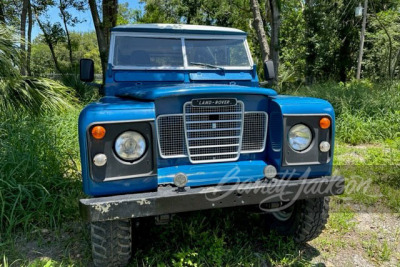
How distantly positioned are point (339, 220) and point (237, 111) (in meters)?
1.82

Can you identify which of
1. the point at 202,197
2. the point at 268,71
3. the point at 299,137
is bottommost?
the point at 202,197

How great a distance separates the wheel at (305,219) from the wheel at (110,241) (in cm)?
151

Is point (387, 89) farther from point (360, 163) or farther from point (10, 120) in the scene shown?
point (10, 120)

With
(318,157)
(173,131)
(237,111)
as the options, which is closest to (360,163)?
(318,157)

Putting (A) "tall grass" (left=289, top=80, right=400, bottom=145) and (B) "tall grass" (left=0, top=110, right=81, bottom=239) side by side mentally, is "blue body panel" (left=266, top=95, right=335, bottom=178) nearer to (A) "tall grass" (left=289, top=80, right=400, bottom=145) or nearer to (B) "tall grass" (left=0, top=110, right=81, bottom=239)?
(B) "tall grass" (left=0, top=110, right=81, bottom=239)

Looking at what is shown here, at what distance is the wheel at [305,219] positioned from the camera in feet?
9.92

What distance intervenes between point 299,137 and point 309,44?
57.1 ft

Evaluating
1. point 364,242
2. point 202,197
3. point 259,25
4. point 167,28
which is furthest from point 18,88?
point 259,25

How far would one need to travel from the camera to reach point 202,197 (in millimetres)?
2449

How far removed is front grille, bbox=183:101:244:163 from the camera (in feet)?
9.02

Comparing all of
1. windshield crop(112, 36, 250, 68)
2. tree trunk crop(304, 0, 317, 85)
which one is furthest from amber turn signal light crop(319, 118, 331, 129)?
tree trunk crop(304, 0, 317, 85)

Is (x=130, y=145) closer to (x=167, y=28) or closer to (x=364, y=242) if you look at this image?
(x=167, y=28)

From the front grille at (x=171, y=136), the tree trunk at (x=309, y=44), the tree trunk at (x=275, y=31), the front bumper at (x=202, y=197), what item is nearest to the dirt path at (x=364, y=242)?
the front bumper at (x=202, y=197)

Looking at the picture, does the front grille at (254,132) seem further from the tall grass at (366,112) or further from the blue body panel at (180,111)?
the tall grass at (366,112)
